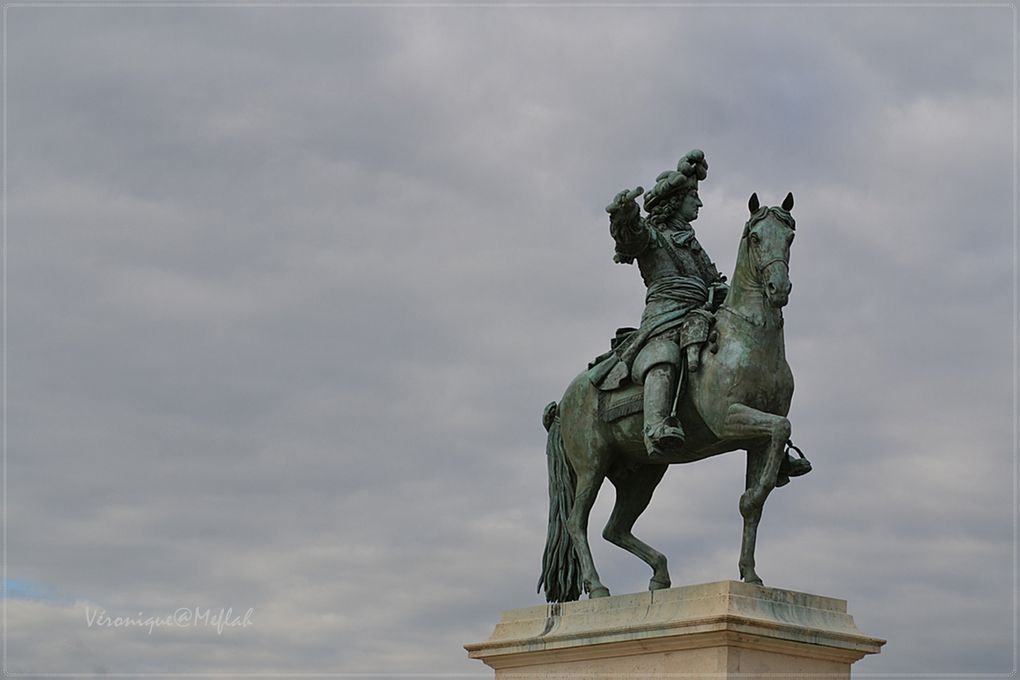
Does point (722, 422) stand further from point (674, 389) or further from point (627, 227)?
point (627, 227)

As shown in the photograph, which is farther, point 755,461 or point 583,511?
Result: point 583,511

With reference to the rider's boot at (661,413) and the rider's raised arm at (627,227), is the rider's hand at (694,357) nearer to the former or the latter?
the rider's boot at (661,413)

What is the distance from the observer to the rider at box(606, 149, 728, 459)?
13.0m

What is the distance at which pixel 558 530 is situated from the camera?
47.9ft

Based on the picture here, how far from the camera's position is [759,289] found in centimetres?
1277

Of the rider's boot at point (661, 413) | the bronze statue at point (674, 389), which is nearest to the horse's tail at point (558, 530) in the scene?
the bronze statue at point (674, 389)

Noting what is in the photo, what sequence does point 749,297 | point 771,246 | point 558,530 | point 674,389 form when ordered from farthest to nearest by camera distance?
point 558,530 → point 674,389 → point 749,297 → point 771,246

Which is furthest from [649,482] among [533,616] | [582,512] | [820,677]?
[820,677]

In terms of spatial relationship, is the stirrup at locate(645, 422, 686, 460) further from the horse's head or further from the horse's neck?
the horse's head

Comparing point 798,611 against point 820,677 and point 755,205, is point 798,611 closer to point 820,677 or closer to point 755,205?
point 820,677

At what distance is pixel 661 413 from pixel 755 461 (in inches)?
33.2

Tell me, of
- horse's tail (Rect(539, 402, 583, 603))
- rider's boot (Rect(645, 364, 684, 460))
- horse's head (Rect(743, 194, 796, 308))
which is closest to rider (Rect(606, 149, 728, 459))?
rider's boot (Rect(645, 364, 684, 460))

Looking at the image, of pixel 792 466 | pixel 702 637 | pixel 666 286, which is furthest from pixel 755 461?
pixel 666 286

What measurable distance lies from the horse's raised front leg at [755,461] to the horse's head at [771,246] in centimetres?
91
